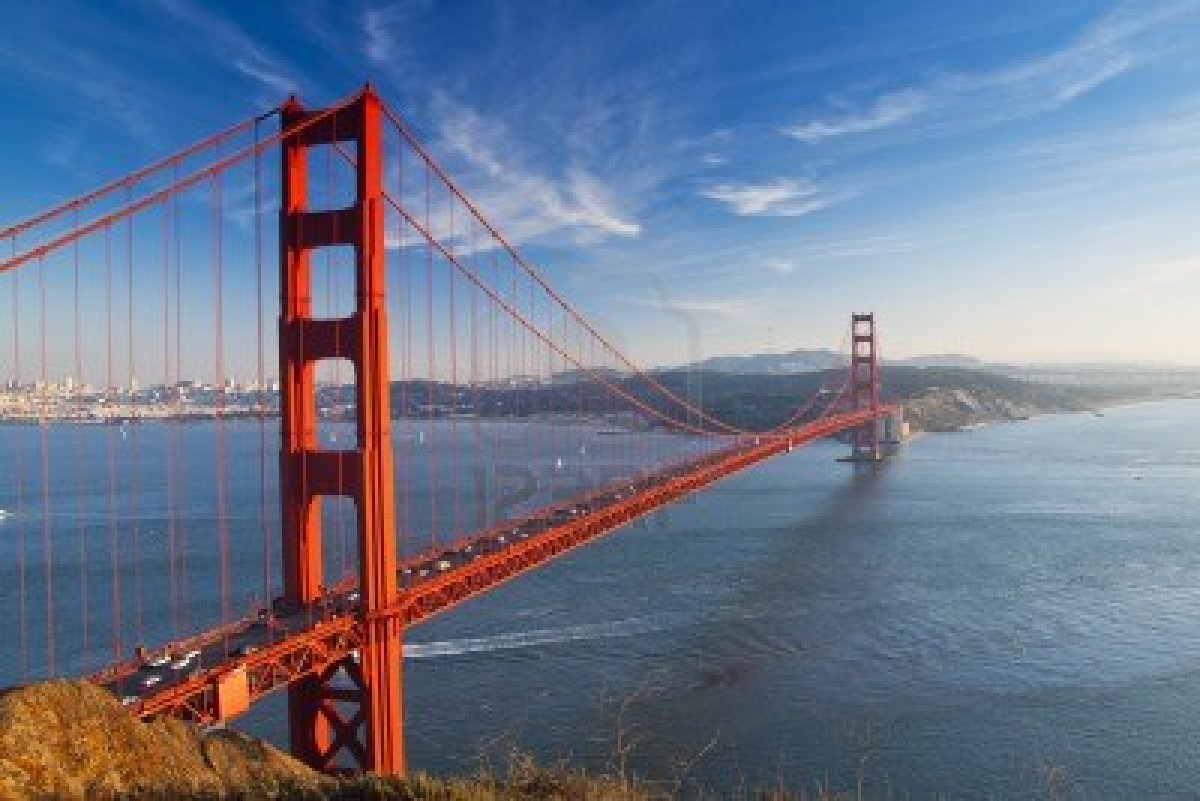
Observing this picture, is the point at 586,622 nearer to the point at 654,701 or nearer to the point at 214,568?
the point at 654,701

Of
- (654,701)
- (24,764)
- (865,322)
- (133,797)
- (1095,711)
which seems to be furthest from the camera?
(865,322)

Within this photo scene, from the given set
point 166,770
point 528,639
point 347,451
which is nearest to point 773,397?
point 528,639

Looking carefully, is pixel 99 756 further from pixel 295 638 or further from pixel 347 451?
pixel 347 451

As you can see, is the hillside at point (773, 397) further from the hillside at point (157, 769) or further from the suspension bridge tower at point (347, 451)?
the hillside at point (157, 769)

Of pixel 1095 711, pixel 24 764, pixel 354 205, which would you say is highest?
pixel 354 205

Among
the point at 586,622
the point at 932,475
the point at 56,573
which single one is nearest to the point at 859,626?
the point at 586,622

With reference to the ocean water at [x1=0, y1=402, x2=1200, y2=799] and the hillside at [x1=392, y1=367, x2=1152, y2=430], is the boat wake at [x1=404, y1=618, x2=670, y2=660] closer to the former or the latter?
the ocean water at [x1=0, y1=402, x2=1200, y2=799]

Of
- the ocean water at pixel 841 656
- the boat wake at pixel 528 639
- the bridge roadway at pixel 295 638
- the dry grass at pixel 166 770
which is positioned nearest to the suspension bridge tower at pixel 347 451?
the bridge roadway at pixel 295 638

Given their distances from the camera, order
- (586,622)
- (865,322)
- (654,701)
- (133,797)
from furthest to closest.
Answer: (865,322) → (586,622) → (654,701) → (133,797)
